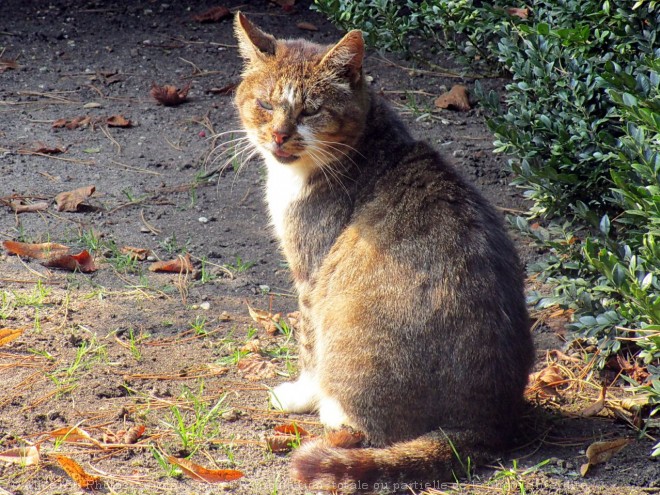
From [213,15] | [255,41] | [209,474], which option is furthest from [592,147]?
[213,15]

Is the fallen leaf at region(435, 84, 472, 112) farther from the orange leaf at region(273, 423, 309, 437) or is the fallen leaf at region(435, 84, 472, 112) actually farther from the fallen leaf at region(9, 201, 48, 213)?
the orange leaf at region(273, 423, 309, 437)

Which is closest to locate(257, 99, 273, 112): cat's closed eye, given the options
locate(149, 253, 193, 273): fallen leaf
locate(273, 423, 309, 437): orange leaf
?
locate(149, 253, 193, 273): fallen leaf

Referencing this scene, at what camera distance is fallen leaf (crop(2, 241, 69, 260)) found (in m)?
4.66

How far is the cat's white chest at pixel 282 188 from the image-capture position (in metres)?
3.87

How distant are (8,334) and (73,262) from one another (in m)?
0.77

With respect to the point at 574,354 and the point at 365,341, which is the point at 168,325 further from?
the point at 574,354

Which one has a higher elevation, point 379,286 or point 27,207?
point 379,286

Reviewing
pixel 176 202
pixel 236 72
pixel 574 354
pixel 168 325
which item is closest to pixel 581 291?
pixel 574 354

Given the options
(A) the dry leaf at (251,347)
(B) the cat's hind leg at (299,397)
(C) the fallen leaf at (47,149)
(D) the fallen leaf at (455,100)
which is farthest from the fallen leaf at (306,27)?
(B) the cat's hind leg at (299,397)

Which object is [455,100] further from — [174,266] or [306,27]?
[174,266]

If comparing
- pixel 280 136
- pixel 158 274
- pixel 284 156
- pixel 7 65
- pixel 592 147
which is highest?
pixel 592 147

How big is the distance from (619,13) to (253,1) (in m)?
5.08

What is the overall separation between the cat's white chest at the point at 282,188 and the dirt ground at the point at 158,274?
0.66 m

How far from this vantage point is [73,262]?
4605 mm
